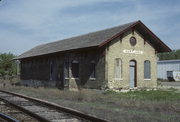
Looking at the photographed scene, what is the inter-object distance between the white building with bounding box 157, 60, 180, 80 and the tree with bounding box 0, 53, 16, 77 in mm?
25967

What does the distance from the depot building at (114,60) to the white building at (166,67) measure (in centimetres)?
2205

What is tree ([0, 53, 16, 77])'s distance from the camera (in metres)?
43.1

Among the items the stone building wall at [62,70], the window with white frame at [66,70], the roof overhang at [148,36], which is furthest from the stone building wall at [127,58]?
the window with white frame at [66,70]

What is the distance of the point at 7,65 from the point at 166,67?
90.3 ft

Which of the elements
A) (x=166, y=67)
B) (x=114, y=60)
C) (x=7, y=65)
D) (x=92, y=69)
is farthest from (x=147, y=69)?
(x=7, y=65)

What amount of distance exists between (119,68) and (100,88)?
7.27ft

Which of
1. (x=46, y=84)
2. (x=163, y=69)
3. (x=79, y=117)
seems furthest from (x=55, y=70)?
(x=163, y=69)

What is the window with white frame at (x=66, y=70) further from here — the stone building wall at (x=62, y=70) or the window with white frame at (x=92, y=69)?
the window with white frame at (x=92, y=69)

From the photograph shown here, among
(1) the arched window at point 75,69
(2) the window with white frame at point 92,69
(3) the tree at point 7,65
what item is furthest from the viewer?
(3) the tree at point 7,65

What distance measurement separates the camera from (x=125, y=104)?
12070 millimetres

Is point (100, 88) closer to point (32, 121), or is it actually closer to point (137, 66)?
point (137, 66)

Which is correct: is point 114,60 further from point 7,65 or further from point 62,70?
point 7,65

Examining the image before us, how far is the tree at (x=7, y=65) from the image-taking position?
4306 cm

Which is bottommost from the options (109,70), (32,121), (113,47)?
(32,121)
